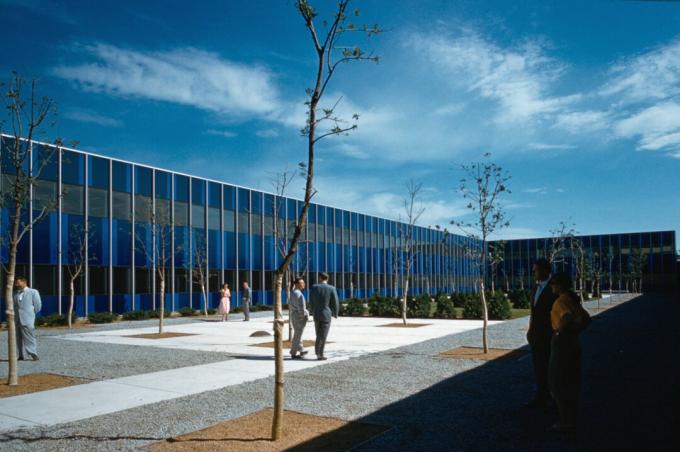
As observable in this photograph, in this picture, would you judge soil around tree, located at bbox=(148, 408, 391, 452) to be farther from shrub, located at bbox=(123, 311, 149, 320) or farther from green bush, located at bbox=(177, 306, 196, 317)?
green bush, located at bbox=(177, 306, 196, 317)

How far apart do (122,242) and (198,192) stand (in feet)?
22.4

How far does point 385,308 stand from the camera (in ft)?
98.3

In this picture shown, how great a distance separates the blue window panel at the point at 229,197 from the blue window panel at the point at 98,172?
9327 millimetres

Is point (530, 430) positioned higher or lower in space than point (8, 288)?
lower

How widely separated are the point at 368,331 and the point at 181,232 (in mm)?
18017

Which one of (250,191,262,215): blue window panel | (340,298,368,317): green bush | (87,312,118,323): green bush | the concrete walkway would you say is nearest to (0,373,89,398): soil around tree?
the concrete walkway

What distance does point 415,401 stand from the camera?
7820mm

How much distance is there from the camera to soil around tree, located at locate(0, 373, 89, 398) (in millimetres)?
8820

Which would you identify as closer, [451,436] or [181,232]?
[451,436]

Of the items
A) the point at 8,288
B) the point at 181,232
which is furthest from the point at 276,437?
the point at 181,232

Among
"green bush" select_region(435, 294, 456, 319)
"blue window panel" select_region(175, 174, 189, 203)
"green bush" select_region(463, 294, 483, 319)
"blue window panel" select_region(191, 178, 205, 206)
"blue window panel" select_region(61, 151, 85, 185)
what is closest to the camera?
"green bush" select_region(463, 294, 483, 319)

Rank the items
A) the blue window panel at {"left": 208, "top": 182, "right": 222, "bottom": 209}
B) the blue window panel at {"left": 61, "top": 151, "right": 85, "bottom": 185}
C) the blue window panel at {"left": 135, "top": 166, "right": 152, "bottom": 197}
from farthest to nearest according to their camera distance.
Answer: the blue window panel at {"left": 208, "top": 182, "right": 222, "bottom": 209}, the blue window panel at {"left": 135, "top": 166, "right": 152, "bottom": 197}, the blue window panel at {"left": 61, "top": 151, "right": 85, "bottom": 185}

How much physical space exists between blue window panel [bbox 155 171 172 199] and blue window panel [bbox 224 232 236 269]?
535 cm

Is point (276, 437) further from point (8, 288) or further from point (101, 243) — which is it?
point (101, 243)
